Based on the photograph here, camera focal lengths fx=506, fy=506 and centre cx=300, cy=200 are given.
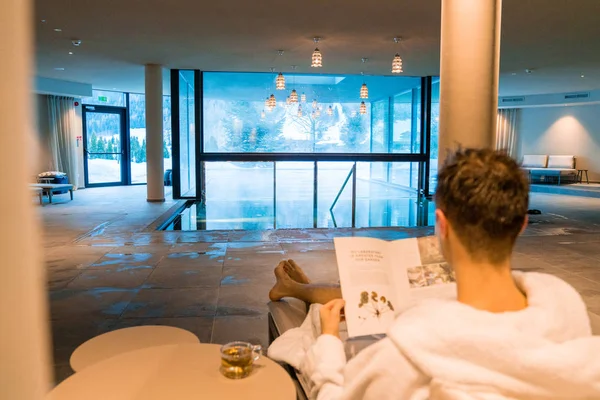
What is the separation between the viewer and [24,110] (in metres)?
0.45

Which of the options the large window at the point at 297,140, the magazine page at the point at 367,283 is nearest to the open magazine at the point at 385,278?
the magazine page at the point at 367,283

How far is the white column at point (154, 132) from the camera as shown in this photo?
9.97 metres

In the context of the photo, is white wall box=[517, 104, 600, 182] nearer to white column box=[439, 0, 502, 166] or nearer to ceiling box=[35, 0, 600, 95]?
ceiling box=[35, 0, 600, 95]

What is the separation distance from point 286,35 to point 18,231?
7343 millimetres

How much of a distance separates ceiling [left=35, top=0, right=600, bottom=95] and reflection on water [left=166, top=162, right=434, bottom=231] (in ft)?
7.63

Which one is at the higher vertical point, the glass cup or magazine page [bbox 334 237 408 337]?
magazine page [bbox 334 237 408 337]

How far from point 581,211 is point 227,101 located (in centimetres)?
757

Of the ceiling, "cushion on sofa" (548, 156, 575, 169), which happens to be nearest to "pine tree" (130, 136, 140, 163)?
the ceiling

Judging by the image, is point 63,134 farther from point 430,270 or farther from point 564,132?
point 564,132

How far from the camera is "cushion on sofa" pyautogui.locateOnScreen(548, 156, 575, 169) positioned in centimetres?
1523

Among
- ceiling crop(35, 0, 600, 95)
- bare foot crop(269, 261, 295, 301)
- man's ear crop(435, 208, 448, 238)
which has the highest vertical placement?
ceiling crop(35, 0, 600, 95)

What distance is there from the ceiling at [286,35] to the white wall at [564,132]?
14.2 ft

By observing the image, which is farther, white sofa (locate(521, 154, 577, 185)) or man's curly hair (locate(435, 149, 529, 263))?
white sofa (locate(521, 154, 577, 185))

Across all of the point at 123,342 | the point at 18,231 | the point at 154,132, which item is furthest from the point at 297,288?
the point at 154,132
